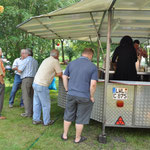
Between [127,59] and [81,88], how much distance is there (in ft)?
4.94

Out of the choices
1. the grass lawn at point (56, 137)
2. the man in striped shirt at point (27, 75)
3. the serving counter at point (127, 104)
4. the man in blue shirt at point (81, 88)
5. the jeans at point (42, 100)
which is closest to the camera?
the man in blue shirt at point (81, 88)

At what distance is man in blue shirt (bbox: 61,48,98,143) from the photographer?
358 centimetres

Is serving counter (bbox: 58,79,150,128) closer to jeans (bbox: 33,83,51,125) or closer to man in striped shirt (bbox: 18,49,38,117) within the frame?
jeans (bbox: 33,83,51,125)

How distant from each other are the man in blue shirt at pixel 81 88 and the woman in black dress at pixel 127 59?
3.48ft

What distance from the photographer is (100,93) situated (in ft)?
13.6

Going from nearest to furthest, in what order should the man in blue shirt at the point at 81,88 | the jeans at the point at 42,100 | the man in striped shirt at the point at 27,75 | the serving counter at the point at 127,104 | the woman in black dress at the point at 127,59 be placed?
the man in blue shirt at the point at 81,88
the serving counter at the point at 127,104
the woman in black dress at the point at 127,59
the jeans at the point at 42,100
the man in striped shirt at the point at 27,75

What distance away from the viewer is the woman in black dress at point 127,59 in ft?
14.7

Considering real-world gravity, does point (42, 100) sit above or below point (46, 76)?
below

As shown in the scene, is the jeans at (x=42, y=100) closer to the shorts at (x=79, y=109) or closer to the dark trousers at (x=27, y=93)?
the dark trousers at (x=27, y=93)

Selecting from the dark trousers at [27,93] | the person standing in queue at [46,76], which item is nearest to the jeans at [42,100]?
the person standing in queue at [46,76]

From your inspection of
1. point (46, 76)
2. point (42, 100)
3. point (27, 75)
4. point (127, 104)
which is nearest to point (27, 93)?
point (27, 75)

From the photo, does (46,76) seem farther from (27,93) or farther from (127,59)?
(127,59)

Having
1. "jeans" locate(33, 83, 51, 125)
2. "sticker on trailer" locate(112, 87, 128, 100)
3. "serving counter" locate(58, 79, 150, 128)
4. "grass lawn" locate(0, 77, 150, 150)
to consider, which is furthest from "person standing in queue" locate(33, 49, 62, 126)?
"sticker on trailer" locate(112, 87, 128, 100)

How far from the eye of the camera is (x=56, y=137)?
13.5 feet
